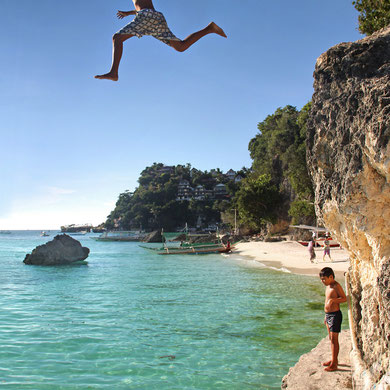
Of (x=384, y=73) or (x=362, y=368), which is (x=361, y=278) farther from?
(x=384, y=73)

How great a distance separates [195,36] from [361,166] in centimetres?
222

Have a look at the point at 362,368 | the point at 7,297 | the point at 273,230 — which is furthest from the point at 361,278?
the point at 273,230

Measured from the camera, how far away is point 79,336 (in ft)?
28.8

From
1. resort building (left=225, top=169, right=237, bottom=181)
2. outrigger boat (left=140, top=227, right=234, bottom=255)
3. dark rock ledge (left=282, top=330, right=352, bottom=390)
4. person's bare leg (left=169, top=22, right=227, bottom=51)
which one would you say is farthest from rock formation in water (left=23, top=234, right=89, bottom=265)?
resort building (left=225, top=169, right=237, bottom=181)

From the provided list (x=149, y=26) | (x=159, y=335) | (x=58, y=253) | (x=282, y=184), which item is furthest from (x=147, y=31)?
(x=282, y=184)

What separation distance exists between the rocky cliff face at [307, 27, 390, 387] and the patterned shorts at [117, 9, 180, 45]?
6.22 ft

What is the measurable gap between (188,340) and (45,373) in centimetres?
319

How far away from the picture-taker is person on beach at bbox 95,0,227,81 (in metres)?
3.73

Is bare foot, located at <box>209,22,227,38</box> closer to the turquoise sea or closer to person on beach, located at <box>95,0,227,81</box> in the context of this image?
person on beach, located at <box>95,0,227,81</box>

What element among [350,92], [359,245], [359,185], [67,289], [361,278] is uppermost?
[350,92]

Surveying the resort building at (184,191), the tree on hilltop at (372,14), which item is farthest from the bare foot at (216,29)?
the resort building at (184,191)

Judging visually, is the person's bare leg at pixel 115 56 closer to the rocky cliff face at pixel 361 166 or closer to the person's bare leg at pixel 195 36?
the person's bare leg at pixel 195 36

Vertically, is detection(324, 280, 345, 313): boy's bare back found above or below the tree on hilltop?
below

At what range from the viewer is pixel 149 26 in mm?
3797
